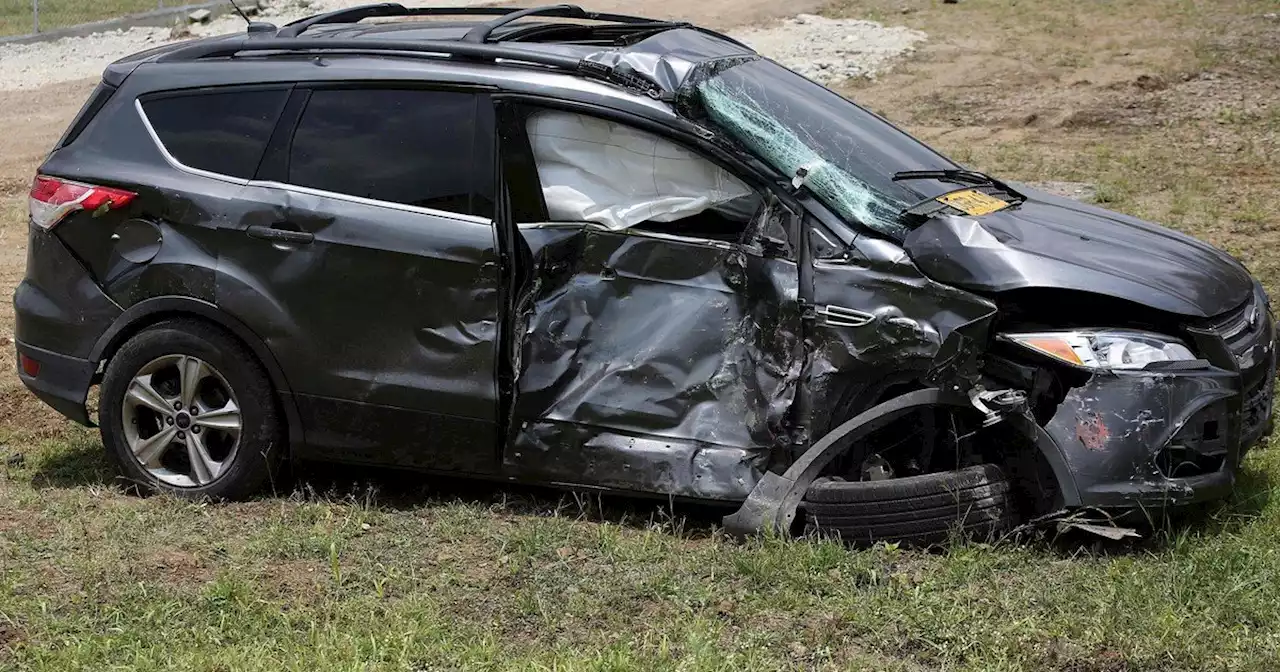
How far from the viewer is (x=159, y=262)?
520 centimetres

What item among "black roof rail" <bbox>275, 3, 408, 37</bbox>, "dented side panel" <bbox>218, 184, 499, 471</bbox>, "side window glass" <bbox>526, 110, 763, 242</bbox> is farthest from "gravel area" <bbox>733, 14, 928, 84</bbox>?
"dented side panel" <bbox>218, 184, 499, 471</bbox>

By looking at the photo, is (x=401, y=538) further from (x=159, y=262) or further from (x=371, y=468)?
(x=159, y=262)

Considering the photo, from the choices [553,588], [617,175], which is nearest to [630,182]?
[617,175]

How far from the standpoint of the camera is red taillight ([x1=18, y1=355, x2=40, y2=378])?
18.0ft

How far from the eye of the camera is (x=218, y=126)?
530 centimetres

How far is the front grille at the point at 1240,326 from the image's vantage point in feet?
15.1

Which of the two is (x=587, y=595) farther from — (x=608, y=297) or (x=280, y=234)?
(x=280, y=234)

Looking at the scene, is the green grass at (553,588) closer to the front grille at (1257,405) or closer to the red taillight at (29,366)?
the front grille at (1257,405)

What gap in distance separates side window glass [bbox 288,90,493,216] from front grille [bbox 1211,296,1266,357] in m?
2.53

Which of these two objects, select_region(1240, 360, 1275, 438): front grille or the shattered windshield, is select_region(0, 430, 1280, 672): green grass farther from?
the shattered windshield

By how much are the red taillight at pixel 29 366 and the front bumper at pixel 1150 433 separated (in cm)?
382

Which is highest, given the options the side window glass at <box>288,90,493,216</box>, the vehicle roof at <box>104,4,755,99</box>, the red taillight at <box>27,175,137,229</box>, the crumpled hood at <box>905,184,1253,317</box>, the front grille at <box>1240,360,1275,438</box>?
the vehicle roof at <box>104,4,755,99</box>

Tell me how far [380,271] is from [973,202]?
2.16 m

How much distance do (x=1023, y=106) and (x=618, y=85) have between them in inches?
398
